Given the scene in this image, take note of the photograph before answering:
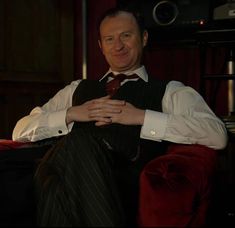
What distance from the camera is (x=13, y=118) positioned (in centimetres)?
247

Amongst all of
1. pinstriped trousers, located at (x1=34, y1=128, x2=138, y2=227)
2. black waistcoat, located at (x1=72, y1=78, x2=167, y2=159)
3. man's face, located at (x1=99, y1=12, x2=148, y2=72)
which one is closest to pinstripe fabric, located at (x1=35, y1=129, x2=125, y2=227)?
pinstriped trousers, located at (x1=34, y1=128, x2=138, y2=227)

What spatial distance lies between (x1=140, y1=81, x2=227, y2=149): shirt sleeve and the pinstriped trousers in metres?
0.38

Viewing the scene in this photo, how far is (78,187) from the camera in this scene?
0.98 meters

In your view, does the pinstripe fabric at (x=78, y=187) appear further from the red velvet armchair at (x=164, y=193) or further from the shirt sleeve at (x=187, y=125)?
the shirt sleeve at (x=187, y=125)

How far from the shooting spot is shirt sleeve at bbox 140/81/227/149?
1.34 meters

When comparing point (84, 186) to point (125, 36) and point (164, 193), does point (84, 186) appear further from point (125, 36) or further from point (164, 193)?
point (125, 36)

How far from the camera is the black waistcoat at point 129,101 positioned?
133 centimetres

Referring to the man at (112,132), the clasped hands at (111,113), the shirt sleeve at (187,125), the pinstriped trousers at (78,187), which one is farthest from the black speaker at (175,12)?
the pinstriped trousers at (78,187)

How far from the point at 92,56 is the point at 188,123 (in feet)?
5.60

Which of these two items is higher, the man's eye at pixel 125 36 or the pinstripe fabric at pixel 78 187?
the man's eye at pixel 125 36

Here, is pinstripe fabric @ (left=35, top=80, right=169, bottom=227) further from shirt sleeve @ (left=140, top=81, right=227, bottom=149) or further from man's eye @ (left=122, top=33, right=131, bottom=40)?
man's eye @ (left=122, top=33, right=131, bottom=40)

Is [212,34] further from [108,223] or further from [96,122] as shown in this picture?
[108,223]

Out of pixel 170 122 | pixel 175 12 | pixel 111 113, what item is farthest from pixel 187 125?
pixel 175 12

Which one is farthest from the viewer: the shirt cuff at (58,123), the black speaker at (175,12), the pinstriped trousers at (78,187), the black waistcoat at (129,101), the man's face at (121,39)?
the black speaker at (175,12)
